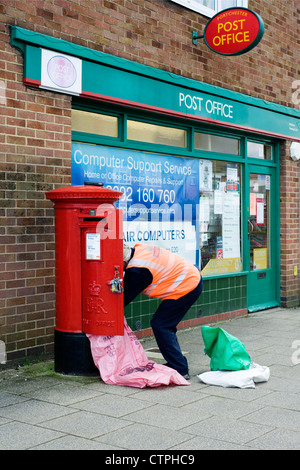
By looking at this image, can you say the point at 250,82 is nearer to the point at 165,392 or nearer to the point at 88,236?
the point at 88,236

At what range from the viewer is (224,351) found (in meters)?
5.72

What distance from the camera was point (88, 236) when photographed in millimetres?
5676

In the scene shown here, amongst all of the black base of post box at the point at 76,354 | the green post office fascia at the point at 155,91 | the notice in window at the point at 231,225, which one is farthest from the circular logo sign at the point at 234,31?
the black base of post box at the point at 76,354

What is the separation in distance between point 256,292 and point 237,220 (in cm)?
131

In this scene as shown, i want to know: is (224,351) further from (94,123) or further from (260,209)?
(260,209)

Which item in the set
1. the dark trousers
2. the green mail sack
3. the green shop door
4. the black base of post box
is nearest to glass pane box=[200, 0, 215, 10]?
the green shop door

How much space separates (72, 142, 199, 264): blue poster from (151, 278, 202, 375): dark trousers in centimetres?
199

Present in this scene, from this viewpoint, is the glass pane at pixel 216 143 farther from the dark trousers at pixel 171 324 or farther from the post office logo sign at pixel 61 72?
the dark trousers at pixel 171 324

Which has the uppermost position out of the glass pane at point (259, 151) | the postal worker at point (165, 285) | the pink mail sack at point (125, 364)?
the glass pane at point (259, 151)

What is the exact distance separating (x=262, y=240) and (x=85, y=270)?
5360 mm

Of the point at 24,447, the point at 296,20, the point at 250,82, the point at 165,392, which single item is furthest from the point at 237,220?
the point at 24,447

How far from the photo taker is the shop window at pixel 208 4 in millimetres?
8492

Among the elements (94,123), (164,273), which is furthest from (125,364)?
(94,123)

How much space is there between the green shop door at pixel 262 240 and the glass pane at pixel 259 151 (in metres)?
0.21
